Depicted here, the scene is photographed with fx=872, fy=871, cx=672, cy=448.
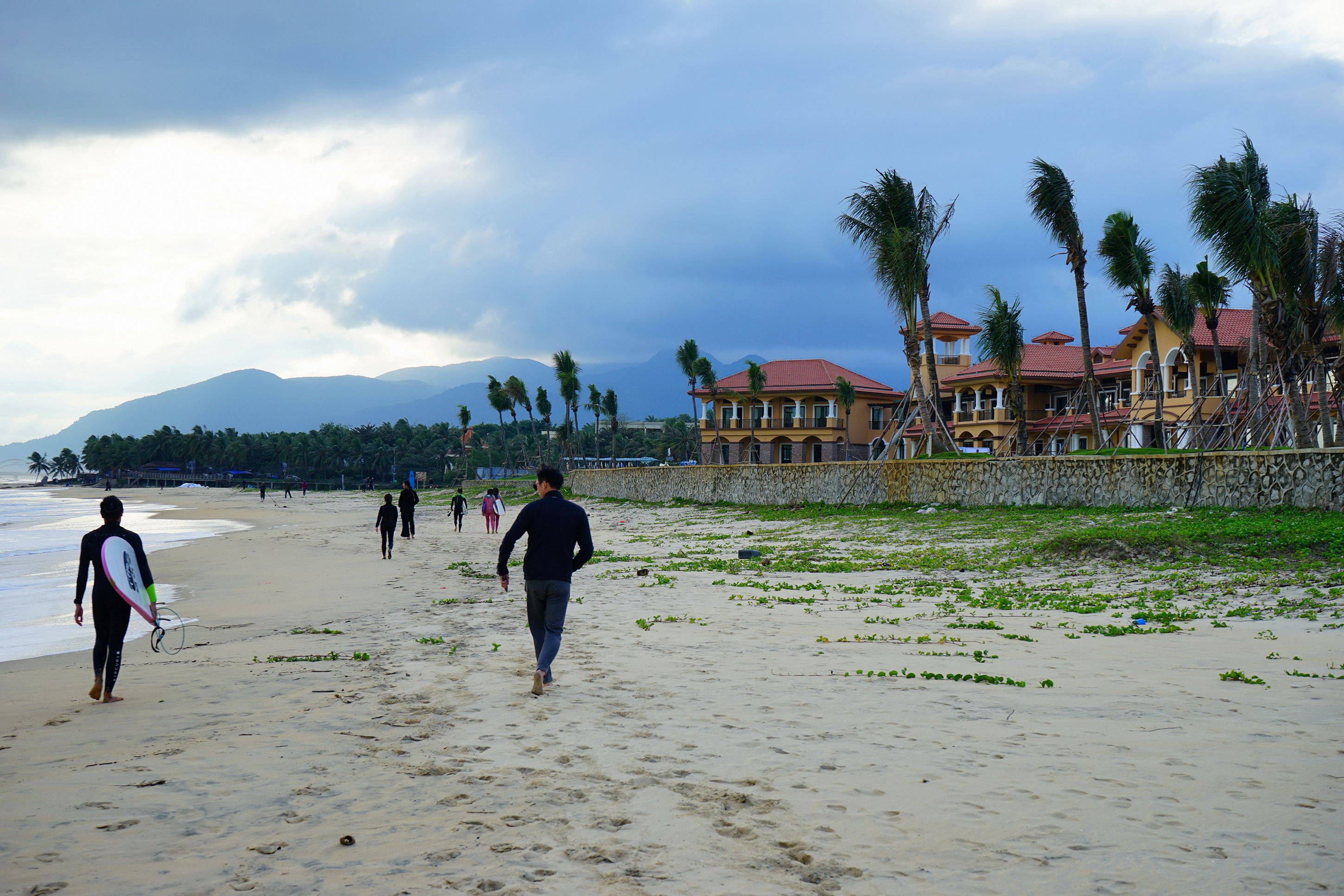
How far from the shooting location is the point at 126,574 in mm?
7711

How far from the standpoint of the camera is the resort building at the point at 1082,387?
40.7m

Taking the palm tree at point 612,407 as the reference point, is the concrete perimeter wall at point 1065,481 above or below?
below

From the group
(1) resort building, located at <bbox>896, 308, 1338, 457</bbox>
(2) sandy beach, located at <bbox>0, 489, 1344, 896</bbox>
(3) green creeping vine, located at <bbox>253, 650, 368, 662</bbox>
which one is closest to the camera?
(2) sandy beach, located at <bbox>0, 489, 1344, 896</bbox>

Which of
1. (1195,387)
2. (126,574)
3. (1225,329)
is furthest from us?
(1225,329)

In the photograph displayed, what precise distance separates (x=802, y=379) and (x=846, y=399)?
4614 mm

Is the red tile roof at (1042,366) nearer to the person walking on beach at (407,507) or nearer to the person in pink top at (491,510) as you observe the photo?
the person in pink top at (491,510)

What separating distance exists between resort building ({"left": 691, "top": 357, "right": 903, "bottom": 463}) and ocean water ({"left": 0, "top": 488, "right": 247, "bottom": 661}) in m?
38.2

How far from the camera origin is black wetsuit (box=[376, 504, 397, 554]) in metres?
22.1

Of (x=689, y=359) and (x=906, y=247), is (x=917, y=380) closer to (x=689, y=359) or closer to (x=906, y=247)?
(x=906, y=247)

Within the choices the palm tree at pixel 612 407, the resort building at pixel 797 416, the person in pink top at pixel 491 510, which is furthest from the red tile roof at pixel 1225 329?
the palm tree at pixel 612 407

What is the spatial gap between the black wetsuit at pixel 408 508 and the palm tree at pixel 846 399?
145 feet

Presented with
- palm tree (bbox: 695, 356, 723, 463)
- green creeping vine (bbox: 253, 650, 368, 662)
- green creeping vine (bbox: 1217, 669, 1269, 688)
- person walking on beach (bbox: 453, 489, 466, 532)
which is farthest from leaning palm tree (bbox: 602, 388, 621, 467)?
green creeping vine (bbox: 1217, 669, 1269, 688)

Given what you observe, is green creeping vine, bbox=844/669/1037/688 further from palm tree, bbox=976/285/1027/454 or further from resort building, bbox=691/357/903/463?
resort building, bbox=691/357/903/463

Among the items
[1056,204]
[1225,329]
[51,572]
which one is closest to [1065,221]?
[1056,204]
